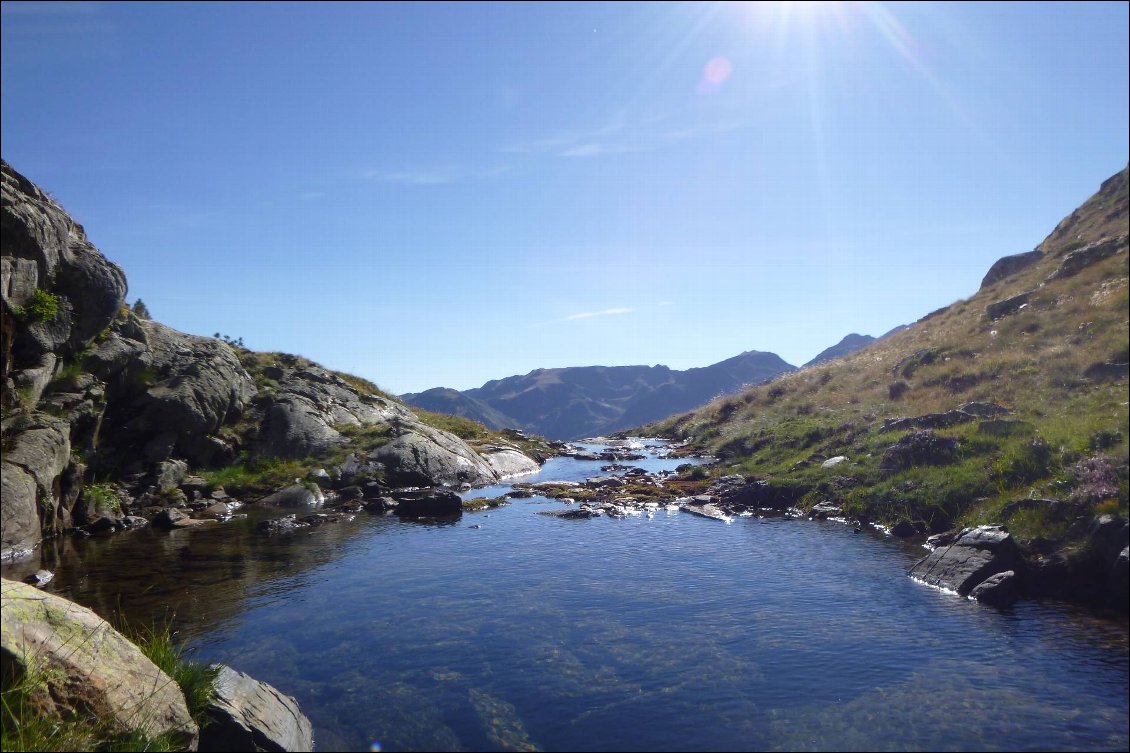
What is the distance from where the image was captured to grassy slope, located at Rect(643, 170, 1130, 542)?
23625 mm

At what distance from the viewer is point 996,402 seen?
33.1 meters

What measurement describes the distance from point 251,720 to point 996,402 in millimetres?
36202

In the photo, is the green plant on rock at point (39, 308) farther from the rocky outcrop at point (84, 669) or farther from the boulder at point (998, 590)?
the boulder at point (998, 590)

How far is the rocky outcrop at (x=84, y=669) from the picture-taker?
992 centimetres

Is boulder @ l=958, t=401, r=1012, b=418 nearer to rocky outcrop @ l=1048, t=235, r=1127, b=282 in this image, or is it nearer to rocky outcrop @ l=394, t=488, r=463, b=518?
rocky outcrop @ l=1048, t=235, r=1127, b=282

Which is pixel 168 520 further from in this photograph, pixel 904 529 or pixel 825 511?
pixel 904 529

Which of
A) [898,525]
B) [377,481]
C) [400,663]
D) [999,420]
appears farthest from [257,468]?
[999,420]

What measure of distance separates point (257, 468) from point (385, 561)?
22291 mm

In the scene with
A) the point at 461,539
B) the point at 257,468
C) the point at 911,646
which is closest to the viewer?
the point at 911,646

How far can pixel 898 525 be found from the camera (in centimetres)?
2800

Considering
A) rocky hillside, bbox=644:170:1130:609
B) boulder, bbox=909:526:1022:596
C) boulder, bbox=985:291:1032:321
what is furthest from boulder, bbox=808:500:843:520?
boulder, bbox=985:291:1032:321

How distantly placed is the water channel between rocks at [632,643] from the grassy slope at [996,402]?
4.11 m

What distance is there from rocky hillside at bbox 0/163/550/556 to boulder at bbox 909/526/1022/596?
99.7 ft

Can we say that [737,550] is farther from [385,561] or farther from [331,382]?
[331,382]
